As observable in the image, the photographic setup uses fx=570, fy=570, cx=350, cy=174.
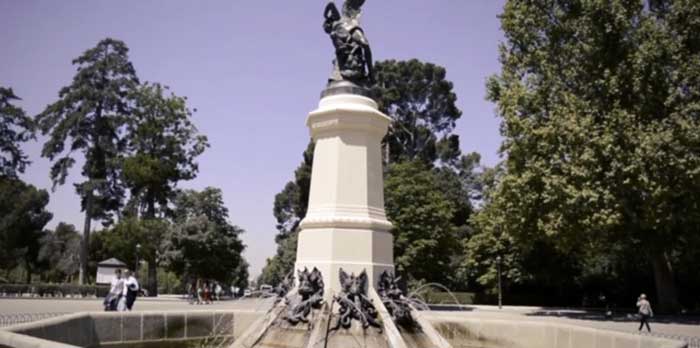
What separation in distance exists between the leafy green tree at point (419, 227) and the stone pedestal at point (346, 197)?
87.7ft

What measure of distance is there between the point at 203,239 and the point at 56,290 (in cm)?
1113

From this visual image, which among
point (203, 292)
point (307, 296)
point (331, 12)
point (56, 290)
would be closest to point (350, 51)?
point (331, 12)

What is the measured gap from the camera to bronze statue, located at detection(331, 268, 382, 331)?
916cm

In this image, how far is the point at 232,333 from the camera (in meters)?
12.7

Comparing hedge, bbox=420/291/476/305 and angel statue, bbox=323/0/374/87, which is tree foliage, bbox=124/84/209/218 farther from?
angel statue, bbox=323/0/374/87

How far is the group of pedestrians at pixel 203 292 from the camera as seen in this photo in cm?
3859

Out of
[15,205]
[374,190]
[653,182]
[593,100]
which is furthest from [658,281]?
[15,205]

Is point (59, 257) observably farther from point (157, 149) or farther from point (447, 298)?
point (447, 298)

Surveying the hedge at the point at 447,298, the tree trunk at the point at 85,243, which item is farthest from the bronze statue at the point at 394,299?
the tree trunk at the point at 85,243

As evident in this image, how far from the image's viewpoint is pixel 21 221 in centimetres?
6362

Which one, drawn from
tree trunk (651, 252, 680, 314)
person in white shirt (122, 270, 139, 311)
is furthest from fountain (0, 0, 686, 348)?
tree trunk (651, 252, 680, 314)

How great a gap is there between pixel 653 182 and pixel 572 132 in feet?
12.9

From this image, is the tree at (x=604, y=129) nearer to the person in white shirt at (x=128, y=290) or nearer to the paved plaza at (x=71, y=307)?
the paved plaza at (x=71, y=307)

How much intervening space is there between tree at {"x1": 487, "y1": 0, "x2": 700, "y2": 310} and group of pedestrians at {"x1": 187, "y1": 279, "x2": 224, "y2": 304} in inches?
814
